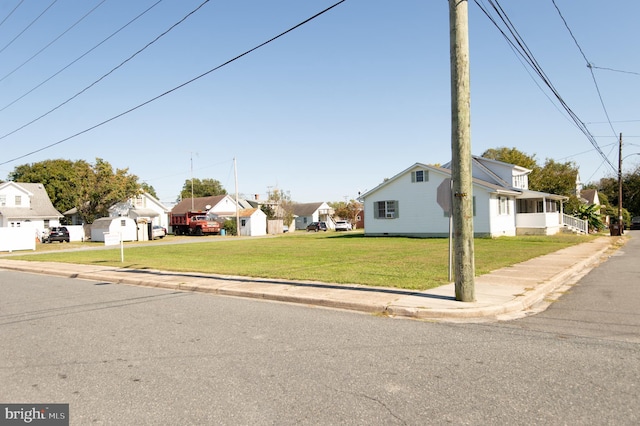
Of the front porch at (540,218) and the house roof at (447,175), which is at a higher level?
the house roof at (447,175)

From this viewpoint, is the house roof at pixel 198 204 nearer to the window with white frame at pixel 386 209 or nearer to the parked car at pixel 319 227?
the parked car at pixel 319 227

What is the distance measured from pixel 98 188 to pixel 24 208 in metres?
8.02

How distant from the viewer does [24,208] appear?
1980 inches

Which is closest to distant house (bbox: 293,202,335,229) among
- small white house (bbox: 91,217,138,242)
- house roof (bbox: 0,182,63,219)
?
small white house (bbox: 91,217,138,242)

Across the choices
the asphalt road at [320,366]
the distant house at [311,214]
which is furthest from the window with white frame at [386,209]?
the distant house at [311,214]

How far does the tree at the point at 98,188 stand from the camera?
53125 millimetres

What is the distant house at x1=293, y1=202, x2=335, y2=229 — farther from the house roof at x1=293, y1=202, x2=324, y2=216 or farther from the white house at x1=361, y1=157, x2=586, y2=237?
the white house at x1=361, y1=157, x2=586, y2=237

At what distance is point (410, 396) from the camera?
13.9ft

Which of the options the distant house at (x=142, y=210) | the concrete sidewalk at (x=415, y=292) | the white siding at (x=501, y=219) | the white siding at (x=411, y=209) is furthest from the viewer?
the distant house at (x=142, y=210)

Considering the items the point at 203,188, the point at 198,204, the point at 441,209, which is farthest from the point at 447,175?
the point at 203,188

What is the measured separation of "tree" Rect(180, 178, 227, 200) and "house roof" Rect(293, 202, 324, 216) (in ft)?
111

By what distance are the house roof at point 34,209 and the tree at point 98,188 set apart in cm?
333

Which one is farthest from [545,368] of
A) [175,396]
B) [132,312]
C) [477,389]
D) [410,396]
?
[132,312]

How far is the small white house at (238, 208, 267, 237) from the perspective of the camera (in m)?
55.4
